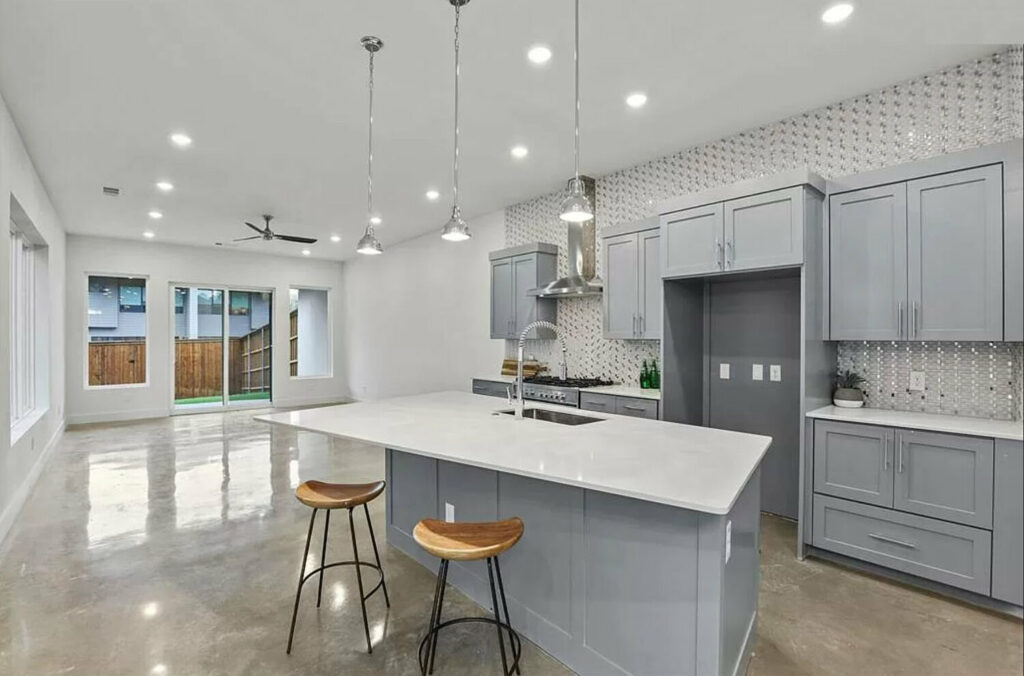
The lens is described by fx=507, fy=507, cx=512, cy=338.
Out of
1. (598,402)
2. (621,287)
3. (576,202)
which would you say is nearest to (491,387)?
(598,402)

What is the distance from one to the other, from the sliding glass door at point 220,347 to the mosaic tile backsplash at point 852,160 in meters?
6.57

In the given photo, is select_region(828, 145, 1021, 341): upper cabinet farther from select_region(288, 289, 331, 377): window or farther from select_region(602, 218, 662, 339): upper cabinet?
select_region(288, 289, 331, 377): window

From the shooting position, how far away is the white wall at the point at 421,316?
21.6 ft

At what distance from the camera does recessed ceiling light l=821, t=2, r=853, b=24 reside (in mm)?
2436

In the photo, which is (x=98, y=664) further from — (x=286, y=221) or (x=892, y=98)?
(x=286, y=221)

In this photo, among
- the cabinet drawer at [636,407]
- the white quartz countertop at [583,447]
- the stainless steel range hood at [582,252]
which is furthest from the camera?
the stainless steel range hood at [582,252]

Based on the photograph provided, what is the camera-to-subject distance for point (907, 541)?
2.61m

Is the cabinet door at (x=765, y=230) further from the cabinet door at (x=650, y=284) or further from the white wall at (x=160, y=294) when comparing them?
the white wall at (x=160, y=294)

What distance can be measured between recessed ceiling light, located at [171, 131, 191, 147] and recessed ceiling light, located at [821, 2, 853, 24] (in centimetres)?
433

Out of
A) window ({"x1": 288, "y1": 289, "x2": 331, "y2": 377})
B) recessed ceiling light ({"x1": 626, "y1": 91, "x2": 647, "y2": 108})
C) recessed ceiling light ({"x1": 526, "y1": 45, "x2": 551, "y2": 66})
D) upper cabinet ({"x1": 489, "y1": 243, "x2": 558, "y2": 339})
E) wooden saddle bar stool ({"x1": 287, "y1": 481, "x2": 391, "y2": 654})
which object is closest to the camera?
wooden saddle bar stool ({"x1": 287, "y1": 481, "x2": 391, "y2": 654})

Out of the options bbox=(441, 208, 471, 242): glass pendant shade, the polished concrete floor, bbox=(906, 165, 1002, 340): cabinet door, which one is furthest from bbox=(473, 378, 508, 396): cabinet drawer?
bbox=(906, 165, 1002, 340): cabinet door

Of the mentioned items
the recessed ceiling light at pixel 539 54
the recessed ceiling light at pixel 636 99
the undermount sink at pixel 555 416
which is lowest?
the undermount sink at pixel 555 416

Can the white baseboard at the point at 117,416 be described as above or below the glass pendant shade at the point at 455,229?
below

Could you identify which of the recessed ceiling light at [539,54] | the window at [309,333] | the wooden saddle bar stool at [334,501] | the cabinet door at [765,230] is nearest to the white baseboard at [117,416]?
the window at [309,333]
